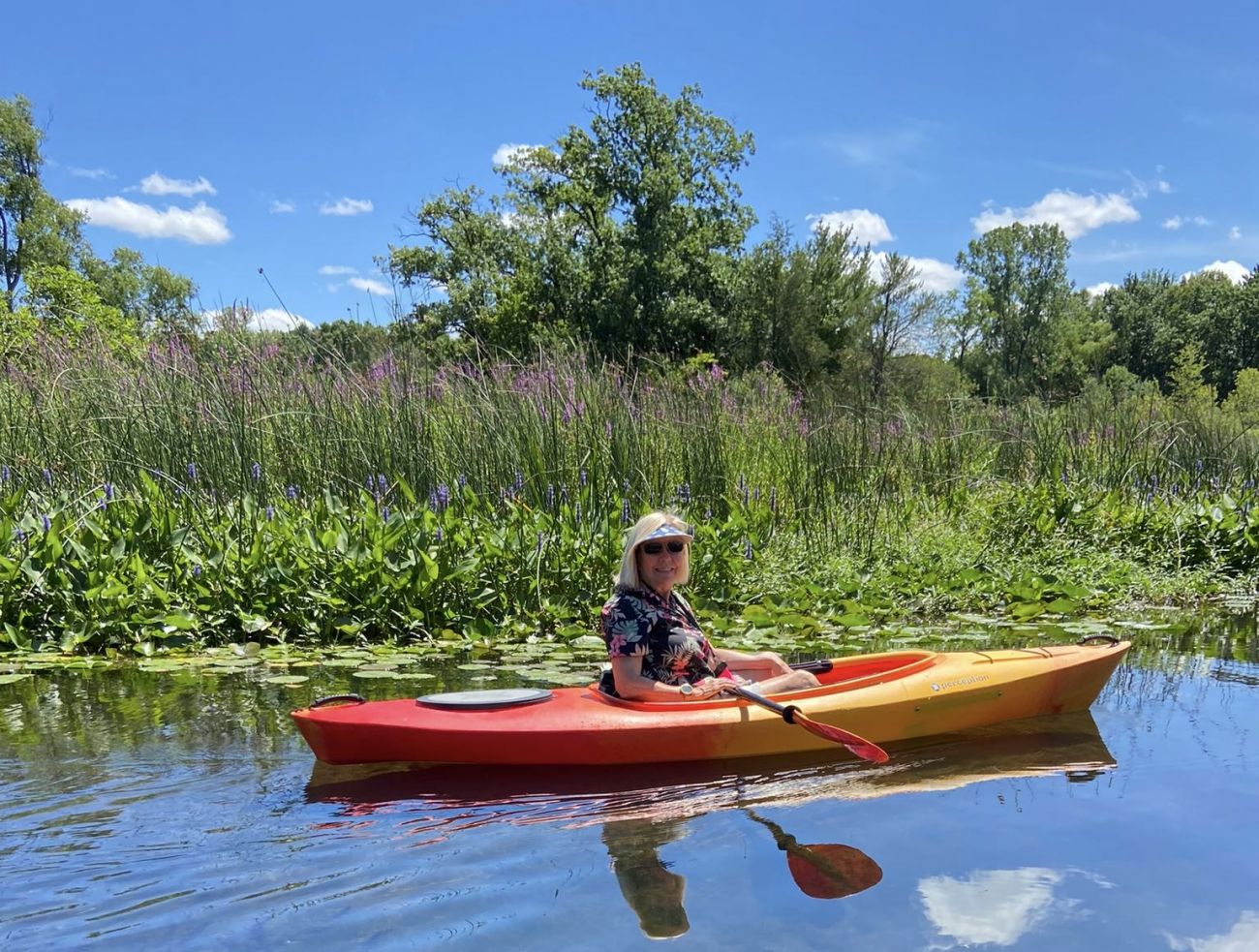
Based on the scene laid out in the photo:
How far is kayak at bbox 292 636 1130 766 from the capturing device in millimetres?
3549

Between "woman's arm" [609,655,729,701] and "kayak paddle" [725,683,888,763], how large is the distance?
219mm

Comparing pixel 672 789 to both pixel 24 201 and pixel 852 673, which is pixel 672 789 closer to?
pixel 852 673

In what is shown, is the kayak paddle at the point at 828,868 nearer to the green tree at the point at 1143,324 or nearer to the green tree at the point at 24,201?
the green tree at the point at 24,201

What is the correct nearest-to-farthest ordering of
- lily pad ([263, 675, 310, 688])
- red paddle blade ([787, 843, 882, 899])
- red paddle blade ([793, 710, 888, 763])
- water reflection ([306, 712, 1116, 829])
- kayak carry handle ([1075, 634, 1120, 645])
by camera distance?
1. red paddle blade ([787, 843, 882, 899])
2. water reflection ([306, 712, 1116, 829])
3. red paddle blade ([793, 710, 888, 763])
4. kayak carry handle ([1075, 634, 1120, 645])
5. lily pad ([263, 675, 310, 688])

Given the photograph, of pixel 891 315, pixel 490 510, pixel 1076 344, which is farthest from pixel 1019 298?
pixel 490 510

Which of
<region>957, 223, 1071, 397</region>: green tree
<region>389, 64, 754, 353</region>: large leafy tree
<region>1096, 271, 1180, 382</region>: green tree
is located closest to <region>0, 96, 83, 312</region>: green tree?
<region>389, 64, 754, 353</region>: large leafy tree

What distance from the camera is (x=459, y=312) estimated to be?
30.0 metres

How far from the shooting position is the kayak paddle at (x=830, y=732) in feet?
11.6

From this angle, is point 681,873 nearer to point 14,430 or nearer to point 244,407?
point 244,407

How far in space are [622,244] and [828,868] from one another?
81.4ft

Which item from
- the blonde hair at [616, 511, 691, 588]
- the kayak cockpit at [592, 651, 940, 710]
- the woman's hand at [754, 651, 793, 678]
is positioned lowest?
the kayak cockpit at [592, 651, 940, 710]

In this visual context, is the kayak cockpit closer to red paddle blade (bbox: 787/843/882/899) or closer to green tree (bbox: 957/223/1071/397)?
red paddle blade (bbox: 787/843/882/899)

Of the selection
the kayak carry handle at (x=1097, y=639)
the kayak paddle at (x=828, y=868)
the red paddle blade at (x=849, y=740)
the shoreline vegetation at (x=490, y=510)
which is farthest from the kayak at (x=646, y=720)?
the shoreline vegetation at (x=490, y=510)

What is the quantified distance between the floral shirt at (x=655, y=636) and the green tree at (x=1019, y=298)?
51156 mm
